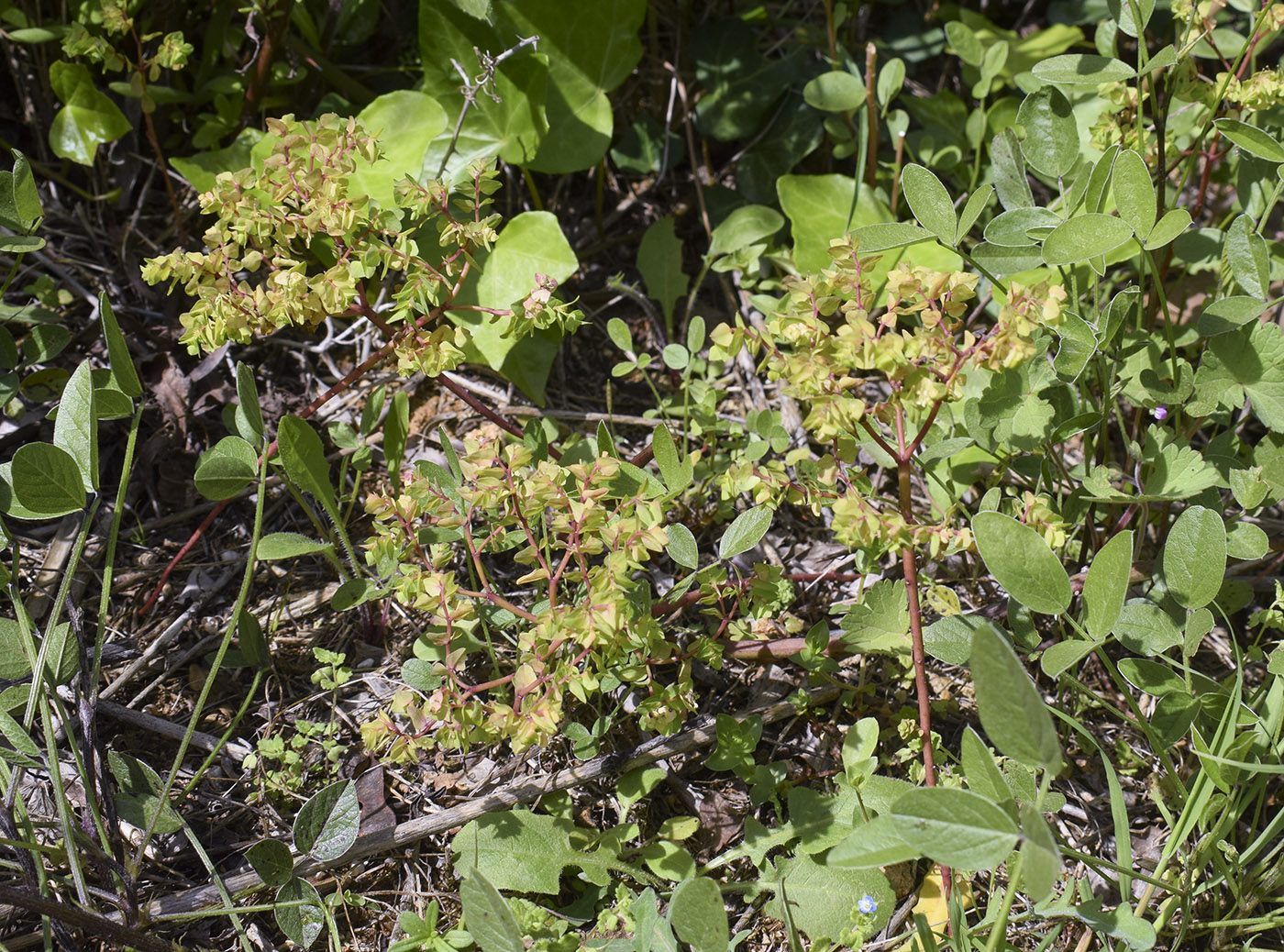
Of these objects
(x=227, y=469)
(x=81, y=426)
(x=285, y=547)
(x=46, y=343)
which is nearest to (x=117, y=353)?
(x=81, y=426)

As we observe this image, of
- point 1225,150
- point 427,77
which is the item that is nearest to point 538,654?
point 427,77

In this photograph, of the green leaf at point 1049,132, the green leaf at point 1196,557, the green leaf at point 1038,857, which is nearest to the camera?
the green leaf at point 1038,857

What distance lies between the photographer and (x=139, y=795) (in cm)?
141

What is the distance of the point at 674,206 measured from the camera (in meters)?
2.28

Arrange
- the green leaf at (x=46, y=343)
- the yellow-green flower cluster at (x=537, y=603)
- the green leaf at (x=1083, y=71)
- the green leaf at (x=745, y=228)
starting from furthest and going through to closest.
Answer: the green leaf at (x=745, y=228) < the green leaf at (x=46, y=343) < the green leaf at (x=1083, y=71) < the yellow-green flower cluster at (x=537, y=603)

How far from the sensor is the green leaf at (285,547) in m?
1.45

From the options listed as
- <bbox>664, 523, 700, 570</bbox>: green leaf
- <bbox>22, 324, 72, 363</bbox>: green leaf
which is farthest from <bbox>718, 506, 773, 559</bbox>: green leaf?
→ <bbox>22, 324, 72, 363</bbox>: green leaf

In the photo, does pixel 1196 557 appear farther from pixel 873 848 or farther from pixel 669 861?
pixel 669 861

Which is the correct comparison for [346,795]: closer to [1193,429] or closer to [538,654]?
[538,654]

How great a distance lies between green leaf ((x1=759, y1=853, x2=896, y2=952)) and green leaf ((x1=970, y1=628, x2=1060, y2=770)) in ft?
1.38

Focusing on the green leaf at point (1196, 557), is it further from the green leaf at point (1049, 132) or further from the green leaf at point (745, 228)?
the green leaf at point (745, 228)

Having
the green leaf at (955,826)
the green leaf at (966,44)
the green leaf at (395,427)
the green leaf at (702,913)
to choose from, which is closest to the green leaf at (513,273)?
the green leaf at (395,427)

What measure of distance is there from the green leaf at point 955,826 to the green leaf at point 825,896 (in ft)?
1.19

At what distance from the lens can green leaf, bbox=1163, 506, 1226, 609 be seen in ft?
4.31
